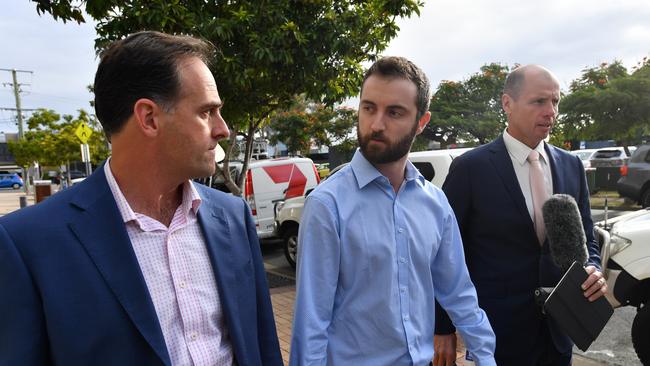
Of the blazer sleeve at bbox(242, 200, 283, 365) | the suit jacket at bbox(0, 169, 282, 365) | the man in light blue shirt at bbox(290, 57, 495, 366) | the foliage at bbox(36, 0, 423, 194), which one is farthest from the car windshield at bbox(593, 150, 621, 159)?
the suit jacket at bbox(0, 169, 282, 365)

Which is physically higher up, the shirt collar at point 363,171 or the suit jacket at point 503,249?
the shirt collar at point 363,171

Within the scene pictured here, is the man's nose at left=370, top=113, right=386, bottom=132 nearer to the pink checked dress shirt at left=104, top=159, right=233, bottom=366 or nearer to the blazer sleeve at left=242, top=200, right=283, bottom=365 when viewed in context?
the blazer sleeve at left=242, top=200, right=283, bottom=365

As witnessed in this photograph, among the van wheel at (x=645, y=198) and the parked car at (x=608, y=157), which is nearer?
the van wheel at (x=645, y=198)

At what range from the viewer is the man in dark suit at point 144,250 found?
1071 mm

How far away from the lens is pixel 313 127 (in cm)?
2283

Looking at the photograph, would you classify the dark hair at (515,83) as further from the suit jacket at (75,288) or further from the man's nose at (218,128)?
the suit jacket at (75,288)

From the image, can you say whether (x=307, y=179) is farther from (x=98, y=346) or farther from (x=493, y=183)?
(x=98, y=346)

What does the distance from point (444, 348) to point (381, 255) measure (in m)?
0.83

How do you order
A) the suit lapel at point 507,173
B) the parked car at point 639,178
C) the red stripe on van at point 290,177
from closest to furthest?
1. the suit lapel at point 507,173
2. the red stripe on van at point 290,177
3. the parked car at point 639,178

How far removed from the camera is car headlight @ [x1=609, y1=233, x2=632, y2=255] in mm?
3744

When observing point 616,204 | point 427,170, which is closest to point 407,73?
point 427,170

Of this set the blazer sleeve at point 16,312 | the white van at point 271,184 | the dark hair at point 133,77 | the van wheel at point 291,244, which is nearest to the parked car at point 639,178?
the white van at point 271,184

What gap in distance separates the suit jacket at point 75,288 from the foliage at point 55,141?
28.1m

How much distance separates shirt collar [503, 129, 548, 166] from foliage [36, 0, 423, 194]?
3.19m
